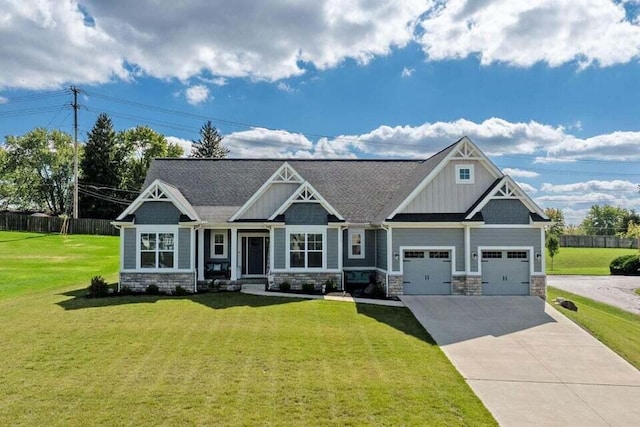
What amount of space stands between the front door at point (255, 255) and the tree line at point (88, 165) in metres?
38.0

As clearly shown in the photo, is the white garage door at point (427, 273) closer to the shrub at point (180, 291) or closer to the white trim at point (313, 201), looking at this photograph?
the white trim at point (313, 201)

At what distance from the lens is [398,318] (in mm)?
15195

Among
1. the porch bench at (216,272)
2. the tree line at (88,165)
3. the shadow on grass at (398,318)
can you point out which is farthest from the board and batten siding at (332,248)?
the tree line at (88,165)

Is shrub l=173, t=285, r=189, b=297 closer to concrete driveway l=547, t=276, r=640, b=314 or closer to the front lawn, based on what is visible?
the front lawn

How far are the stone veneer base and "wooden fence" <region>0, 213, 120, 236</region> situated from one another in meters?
29.9

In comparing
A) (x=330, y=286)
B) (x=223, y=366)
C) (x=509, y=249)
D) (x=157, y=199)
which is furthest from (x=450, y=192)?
(x=223, y=366)

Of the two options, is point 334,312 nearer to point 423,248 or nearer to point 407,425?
point 423,248

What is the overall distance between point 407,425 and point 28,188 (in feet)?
238

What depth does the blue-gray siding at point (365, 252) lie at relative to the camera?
2209cm

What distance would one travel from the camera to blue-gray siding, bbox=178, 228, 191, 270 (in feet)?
66.5

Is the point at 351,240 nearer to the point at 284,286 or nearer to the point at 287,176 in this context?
the point at 284,286

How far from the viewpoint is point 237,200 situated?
78.7 ft

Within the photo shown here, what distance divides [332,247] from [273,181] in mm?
4333

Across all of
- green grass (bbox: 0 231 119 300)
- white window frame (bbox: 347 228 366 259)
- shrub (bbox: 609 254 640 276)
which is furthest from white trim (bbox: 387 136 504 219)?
shrub (bbox: 609 254 640 276)
